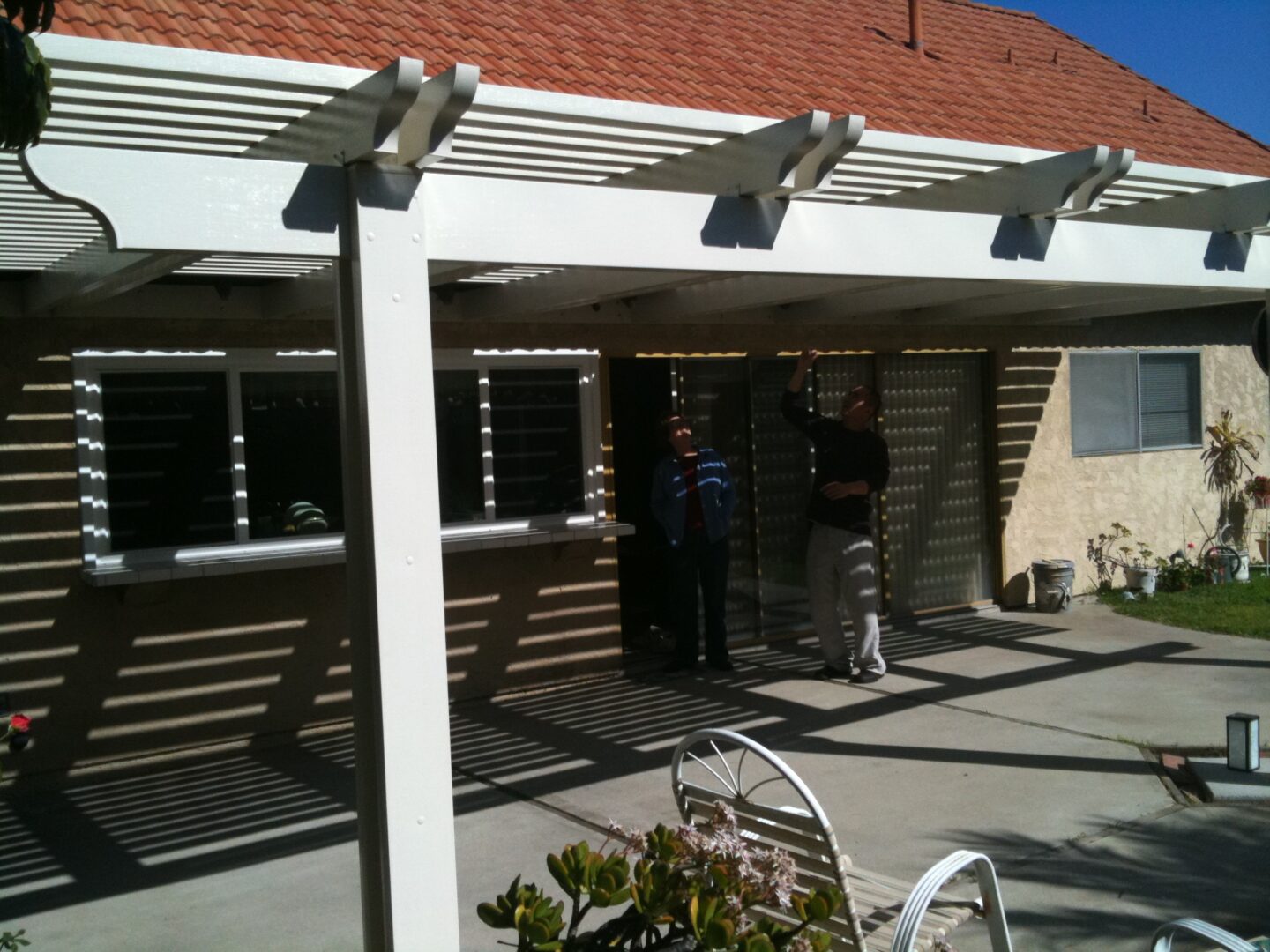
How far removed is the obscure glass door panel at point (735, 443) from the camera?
944cm

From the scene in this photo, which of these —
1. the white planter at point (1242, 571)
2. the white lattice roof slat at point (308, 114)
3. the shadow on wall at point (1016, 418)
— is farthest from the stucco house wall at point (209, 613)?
the white planter at point (1242, 571)

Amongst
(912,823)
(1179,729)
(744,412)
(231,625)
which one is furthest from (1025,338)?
(231,625)

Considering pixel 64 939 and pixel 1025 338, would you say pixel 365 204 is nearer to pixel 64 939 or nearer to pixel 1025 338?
pixel 64 939

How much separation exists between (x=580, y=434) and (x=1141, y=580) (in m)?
6.12

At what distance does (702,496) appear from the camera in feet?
28.5

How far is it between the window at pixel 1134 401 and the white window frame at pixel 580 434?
5.49 metres

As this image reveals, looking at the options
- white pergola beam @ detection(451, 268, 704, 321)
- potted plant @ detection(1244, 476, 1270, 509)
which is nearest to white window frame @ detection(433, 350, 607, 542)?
white pergola beam @ detection(451, 268, 704, 321)

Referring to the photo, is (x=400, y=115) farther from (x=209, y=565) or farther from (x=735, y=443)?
(x=735, y=443)

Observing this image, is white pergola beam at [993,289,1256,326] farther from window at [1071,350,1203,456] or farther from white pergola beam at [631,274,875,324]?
white pergola beam at [631,274,875,324]

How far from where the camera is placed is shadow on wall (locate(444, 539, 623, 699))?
26.9 feet

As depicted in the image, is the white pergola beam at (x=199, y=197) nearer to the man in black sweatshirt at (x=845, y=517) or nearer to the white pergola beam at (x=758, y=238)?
the white pergola beam at (x=758, y=238)

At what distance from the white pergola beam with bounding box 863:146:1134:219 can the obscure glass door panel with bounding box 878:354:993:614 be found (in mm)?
4682

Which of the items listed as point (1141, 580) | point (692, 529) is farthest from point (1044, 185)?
point (1141, 580)

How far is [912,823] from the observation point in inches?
221
